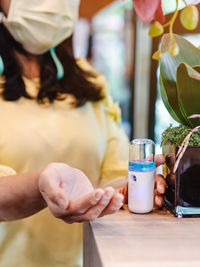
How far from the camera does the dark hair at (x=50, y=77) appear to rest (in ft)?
4.03

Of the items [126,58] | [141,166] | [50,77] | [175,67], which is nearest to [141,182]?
[141,166]

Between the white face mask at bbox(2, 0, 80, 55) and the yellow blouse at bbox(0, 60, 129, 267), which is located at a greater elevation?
the white face mask at bbox(2, 0, 80, 55)

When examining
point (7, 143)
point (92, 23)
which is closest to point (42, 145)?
point (7, 143)

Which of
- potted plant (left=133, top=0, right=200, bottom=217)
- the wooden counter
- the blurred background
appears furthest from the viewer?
the blurred background

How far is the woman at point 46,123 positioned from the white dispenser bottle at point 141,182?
437 millimetres

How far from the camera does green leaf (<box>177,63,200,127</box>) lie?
747mm

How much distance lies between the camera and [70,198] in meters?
0.68

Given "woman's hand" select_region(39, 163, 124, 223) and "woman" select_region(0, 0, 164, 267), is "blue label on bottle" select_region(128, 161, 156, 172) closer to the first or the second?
"woman's hand" select_region(39, 163, 124, 223)

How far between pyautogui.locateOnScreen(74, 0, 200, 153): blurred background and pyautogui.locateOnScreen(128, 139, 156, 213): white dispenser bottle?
204 centimetres

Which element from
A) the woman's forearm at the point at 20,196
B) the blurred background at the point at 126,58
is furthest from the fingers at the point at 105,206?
the blurred background at the point at 126,58

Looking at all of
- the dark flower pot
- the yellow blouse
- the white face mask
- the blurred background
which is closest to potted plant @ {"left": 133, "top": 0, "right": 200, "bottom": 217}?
the dark flower pot

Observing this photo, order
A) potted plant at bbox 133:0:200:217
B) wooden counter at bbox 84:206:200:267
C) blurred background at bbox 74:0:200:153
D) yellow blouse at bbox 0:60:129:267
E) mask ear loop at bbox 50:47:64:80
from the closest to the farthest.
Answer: wooden counter at bbox 84:206:200:267
potted plant at bbox 133:0:200:217
yellow blouse at bbox 0:60:129:267
mask ear loop at bbox 50:47:64:80
blurred background at bbox 74:0:200:153

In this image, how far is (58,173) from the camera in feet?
2.27

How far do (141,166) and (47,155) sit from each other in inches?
18.9
